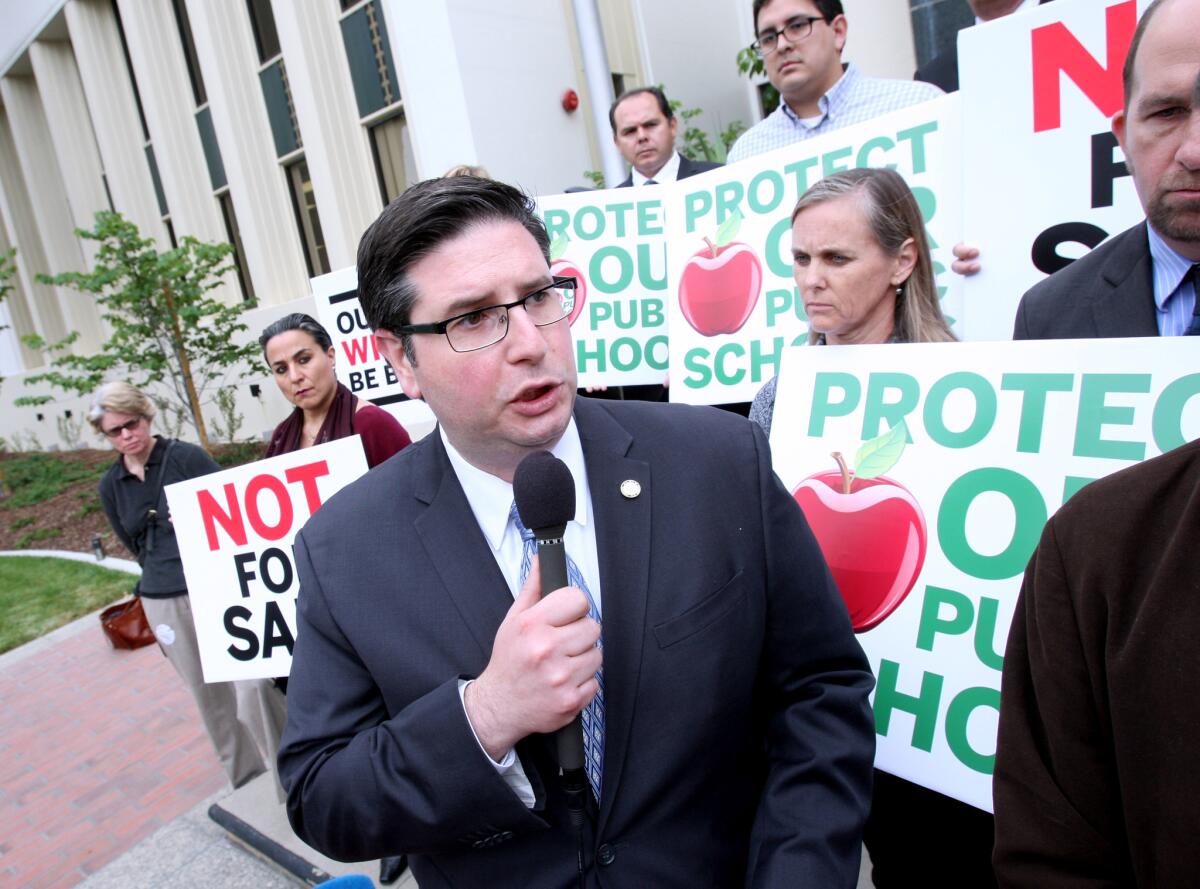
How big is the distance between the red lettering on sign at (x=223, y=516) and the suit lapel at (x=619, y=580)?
2150mm

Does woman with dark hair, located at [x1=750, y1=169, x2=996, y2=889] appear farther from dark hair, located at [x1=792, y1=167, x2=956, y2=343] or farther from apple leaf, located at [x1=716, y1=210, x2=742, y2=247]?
apple leaf, located at [x1=716, y1=210, x2=742, y2=247]

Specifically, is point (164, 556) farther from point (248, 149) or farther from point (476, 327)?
point (248, 149)

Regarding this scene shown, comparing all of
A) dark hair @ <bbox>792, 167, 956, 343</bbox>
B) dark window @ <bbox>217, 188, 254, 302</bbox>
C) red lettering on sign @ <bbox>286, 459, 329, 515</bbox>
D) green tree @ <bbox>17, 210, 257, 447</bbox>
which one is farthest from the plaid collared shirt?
dark window @ <bbox>217, 188, 254, 302</bbox>

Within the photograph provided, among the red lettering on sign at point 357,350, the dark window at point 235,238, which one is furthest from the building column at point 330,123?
the red lettering on sign at point 357,350

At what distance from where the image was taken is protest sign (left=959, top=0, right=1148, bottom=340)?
228 cm

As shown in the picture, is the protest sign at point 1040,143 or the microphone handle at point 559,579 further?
the protest sign at point 1040,143

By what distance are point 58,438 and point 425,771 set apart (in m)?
25.4

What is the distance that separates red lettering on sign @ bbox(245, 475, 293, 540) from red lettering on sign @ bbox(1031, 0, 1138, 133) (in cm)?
289

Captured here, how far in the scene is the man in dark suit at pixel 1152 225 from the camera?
4.74 feet

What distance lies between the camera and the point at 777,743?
1.55m

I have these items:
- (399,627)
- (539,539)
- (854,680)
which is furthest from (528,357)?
(854,680)

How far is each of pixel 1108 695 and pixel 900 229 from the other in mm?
1640

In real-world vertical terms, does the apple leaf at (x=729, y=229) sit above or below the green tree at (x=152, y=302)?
below

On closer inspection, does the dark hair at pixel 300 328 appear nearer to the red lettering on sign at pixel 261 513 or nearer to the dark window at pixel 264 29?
the red lettering on sign at pixel 261 513
